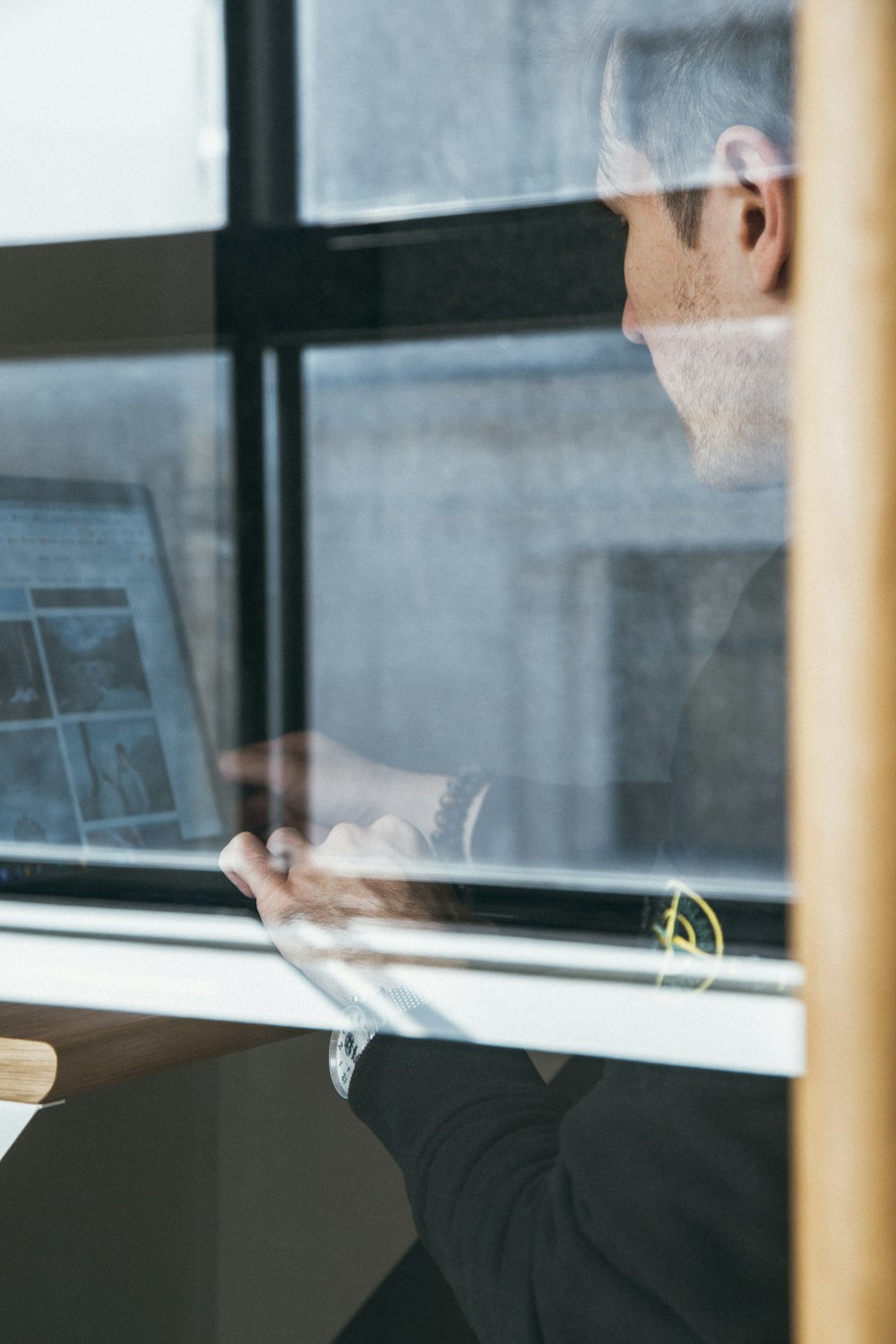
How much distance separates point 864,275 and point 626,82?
43cm

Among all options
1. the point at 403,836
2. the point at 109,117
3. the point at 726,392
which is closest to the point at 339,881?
the point at 403,836

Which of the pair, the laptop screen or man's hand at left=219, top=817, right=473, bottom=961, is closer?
man's hand at left=219, top=817, right=473, bottom=961

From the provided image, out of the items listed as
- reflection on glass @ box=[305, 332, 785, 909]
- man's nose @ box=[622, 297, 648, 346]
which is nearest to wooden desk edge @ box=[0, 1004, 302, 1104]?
man's nose @ box=[622, 297, 648, 346]

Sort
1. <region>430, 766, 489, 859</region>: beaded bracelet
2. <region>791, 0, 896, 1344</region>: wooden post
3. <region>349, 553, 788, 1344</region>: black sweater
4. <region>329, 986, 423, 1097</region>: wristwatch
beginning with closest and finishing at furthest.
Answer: <region>791, 0, 896, 1344</region>: wooden post → <region>349, 553, 788, 1344</region>: black sweater → <region>329, 986, 423, 1097</region>: wristwatch → <region>430, 766, 489, 859</region>: beaded bracelet

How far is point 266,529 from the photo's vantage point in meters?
2.32

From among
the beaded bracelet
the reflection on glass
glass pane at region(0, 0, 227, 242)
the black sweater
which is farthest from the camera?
the reflection on glass

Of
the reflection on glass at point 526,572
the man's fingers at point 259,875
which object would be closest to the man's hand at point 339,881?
the man's fingers at point 259,875

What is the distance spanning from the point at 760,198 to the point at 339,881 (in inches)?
13.3

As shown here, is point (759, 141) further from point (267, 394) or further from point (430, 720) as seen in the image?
point (430, 720)

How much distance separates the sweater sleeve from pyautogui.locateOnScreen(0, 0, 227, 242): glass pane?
84 cm

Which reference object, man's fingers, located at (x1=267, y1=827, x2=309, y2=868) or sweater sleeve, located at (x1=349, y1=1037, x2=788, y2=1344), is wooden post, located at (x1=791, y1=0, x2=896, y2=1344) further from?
man's fingers, located at (x1=267, y1=827, x2=309, y2=868)

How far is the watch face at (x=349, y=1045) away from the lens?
22.3 inches

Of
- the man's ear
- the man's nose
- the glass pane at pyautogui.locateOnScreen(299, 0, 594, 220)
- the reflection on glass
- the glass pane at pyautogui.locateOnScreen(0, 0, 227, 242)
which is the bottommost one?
the reflection on glass

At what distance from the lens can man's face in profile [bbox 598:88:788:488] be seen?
0.52 m
